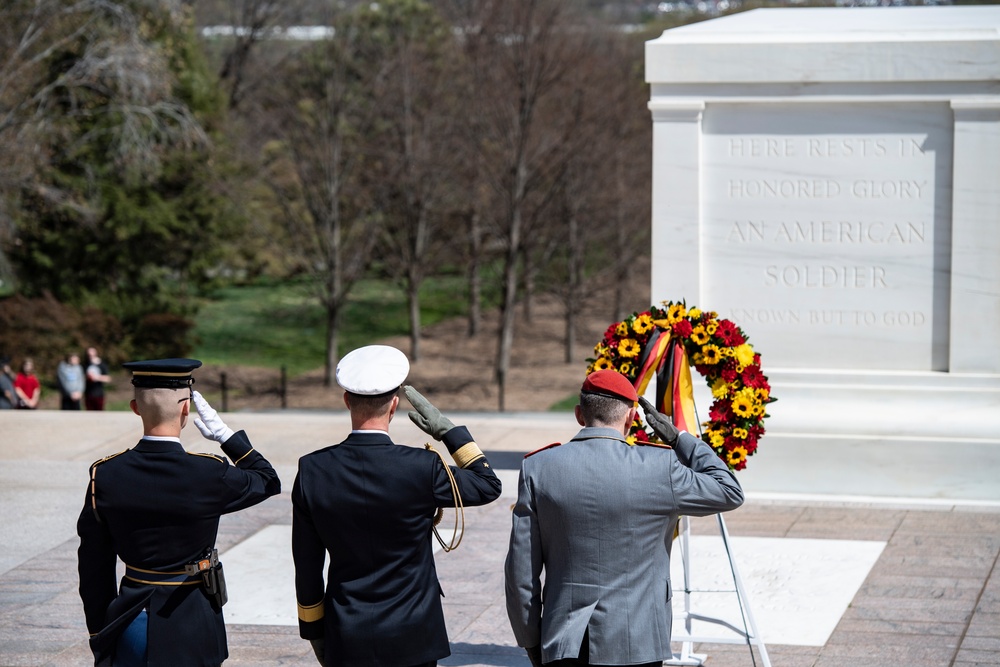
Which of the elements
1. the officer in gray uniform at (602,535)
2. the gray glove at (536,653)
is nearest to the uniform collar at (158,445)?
the officer in gray uniform at (602,535)

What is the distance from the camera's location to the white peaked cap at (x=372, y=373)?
3588mm

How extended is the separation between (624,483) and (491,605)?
2.80 meters

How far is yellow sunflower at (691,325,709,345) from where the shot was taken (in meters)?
5.44

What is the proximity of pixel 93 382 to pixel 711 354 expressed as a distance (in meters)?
13.2

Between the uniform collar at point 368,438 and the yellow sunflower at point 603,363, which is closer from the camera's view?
the uniform collar at point 368,438

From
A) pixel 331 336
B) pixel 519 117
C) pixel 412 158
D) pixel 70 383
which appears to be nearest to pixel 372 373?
pixel 70 383

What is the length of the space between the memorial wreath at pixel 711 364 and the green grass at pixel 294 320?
25.6 meters

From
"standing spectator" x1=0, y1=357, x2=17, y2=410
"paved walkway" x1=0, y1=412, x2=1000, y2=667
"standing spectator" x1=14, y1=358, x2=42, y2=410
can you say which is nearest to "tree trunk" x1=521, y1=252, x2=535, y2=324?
"standing spectator" x1=14, y1=358, x2=42, y2=410

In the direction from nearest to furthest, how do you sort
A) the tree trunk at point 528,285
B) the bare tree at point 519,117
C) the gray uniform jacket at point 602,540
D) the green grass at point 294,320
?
the gray uniform jacket at point 602,540, the bare tree at point 519,117, the tree trunk at point 528,285, the green grass at point 294,320

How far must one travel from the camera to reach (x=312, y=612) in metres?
3.68

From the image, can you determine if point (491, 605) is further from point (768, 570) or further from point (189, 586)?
point (189, 586)

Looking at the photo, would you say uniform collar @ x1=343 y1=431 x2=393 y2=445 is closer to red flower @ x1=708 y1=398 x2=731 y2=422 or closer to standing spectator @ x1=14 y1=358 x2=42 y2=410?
red flower @ x1=708 y1=398 x2=731 y2=422

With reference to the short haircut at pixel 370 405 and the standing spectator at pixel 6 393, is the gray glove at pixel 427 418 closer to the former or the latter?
the short haircut at pixel 370 405

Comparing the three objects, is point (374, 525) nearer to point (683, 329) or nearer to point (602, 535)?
point (602, 535)
